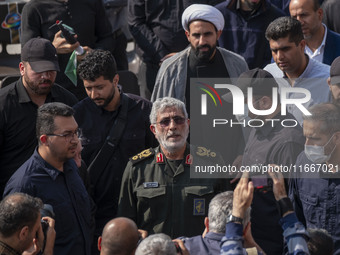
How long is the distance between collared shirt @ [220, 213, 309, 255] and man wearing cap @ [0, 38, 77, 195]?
2794 millimetres

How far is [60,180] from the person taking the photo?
6.55m

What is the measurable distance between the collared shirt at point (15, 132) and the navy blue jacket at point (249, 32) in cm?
247

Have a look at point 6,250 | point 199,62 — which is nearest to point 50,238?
point 6,250

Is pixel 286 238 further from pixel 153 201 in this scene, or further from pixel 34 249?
pixel 34 249

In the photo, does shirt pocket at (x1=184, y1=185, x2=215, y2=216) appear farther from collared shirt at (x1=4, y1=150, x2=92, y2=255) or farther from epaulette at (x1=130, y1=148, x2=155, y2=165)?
collared shirt at (x1=4, y1=150, x2=92, y2=255)

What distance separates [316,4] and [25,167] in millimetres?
3566

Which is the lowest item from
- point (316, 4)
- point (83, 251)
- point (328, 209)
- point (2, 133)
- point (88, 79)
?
point (83, 251)

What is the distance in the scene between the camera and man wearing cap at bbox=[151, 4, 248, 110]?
799cm

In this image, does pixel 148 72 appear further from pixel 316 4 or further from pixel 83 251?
pixel 83 251

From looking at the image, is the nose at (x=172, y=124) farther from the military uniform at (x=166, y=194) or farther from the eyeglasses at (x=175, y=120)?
the military uniform at (x=166, y=194)

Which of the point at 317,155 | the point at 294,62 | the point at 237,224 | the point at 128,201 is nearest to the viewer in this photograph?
the point at 237,224

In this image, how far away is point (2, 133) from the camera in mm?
7309

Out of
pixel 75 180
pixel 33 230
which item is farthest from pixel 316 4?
pixel 33 230

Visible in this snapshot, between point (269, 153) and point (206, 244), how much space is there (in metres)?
1.38
